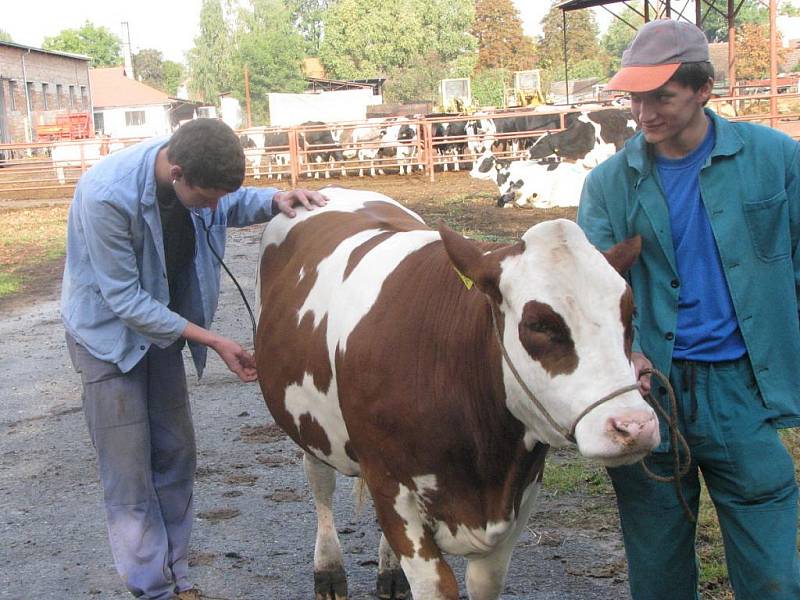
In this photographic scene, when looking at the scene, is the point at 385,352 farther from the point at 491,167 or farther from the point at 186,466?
the point at 491,167

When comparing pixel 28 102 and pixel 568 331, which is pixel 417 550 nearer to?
pixel 568 331

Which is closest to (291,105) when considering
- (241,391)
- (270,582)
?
(241,391)

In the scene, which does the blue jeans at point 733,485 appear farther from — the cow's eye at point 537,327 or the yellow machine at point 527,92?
the yellow machine at point 527,92

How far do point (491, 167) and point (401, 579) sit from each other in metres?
19.1

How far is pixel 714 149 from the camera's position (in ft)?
9.33

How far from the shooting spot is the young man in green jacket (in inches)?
111

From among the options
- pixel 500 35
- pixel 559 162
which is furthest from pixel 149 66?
pixel 559 162

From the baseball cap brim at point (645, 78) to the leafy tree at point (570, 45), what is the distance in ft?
269

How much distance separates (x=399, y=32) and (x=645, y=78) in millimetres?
80841

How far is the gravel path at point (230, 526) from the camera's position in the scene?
420 cm

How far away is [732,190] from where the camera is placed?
9.25ft

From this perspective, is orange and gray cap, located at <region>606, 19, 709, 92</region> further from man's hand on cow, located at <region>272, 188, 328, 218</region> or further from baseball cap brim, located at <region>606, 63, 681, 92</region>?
man's hand on cow, located at <region>272, 188, 328, 218</region>

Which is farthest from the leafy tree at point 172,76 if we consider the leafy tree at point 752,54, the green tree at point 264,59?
the leafy tree at point 752,54

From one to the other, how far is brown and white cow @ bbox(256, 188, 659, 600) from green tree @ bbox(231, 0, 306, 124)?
78.2m
